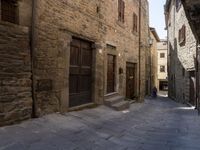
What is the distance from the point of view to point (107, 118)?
923 centimetres

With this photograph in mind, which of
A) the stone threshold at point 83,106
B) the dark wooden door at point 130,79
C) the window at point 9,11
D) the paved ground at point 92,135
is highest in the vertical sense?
the window at point 9,11

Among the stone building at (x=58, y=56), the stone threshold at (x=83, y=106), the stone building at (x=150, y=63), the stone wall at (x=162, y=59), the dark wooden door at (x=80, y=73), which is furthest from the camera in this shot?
the stone wall at (x=162, y=59)

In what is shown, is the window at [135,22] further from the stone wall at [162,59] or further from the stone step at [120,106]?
the stone wall at [162,59]

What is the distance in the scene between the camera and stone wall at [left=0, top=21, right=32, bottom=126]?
19.8 ft

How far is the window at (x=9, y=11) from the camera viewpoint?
6445mm

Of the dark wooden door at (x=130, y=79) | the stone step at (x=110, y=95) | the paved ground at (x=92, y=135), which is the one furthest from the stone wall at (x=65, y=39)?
the dark wooden door at (x=130, y=79)

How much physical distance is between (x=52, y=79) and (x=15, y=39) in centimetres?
178

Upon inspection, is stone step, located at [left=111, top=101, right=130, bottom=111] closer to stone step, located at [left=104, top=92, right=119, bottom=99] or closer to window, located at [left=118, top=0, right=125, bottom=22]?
stone step, located at [left=104, top=92, right=119, bottom=99]

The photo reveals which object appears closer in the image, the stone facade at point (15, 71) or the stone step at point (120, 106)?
the stone facade at point (15, 71)

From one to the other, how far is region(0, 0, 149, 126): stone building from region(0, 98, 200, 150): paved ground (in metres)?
0.47

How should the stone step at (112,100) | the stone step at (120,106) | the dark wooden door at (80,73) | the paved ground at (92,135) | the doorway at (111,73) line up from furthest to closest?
1. the doorway at (111,73)
2. the stone step at (112,100)
3. the stone step at (120,106)
4. the dark wooden door at (80,73)
5. the paved ground at (92,135)

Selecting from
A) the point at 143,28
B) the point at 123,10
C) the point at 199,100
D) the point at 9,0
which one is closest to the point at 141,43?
the point at 143,28

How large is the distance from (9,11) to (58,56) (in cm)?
202

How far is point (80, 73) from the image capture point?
9719 mm
